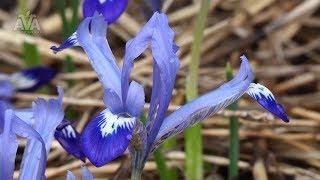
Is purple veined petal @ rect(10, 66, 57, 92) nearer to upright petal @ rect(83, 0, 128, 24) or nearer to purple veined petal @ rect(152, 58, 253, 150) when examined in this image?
upright petal @ rect(83, 0, 128, 24)

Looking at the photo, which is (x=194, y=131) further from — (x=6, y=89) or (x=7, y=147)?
(x=7, y=147)

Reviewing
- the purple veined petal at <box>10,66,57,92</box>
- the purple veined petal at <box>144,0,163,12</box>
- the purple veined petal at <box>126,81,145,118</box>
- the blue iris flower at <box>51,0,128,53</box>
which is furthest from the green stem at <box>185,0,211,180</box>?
the purple veined petal at <box>126,81,145,118</box>

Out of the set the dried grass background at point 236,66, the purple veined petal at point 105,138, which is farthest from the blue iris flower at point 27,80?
the purple veined petal at point 105,138

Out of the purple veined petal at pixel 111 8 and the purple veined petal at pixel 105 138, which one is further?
the purple veined petal at pixel 111 8

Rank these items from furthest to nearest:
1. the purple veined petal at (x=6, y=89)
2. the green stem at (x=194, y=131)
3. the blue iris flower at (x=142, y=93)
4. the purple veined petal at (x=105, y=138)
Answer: the purple veined petal at (x=6, y=89) < the green stem at (x=194, y=131) < the blue iris flower at (x=142, y=93) < the purple veined petal at (x=105, y=138)

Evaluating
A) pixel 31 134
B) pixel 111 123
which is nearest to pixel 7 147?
pixel 31 134

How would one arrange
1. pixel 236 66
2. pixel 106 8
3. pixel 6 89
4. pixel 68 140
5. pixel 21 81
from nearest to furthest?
pixel 68 140 < pixel 106 8 < pixel 6 89 < pixel 21 81 < pixel 236 66

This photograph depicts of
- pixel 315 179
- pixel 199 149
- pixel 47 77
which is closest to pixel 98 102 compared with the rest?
pixel 47 77

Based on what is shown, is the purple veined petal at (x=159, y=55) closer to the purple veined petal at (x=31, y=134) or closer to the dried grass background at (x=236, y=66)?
the purple veined petal at (x=31, y=134)
